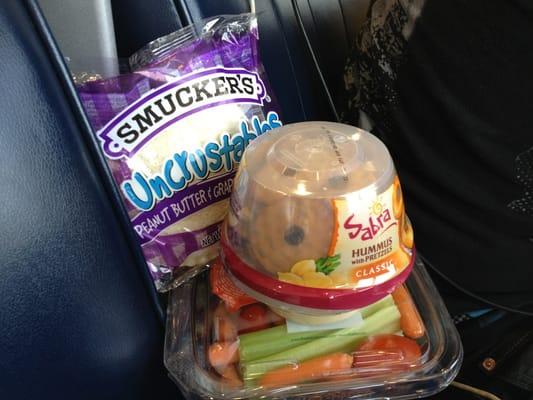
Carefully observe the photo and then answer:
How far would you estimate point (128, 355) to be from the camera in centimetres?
54

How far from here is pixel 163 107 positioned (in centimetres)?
55

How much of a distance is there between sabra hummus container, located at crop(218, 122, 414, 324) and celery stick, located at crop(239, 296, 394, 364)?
3 cm

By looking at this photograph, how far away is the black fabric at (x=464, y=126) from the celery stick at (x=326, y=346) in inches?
8.1

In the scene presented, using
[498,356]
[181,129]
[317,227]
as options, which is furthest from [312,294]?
[498,356]

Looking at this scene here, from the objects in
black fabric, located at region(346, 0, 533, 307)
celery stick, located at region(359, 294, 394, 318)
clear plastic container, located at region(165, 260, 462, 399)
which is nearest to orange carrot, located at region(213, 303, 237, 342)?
clear plastic container, located at region(165, 260, 462, 399)

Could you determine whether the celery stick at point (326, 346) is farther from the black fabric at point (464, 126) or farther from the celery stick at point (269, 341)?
the black fabric at point (464, 126)

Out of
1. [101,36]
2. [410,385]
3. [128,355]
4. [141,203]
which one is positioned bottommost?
[410,385]

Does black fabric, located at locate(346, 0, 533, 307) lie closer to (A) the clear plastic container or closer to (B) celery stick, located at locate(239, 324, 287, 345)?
(A) the clear plastic container

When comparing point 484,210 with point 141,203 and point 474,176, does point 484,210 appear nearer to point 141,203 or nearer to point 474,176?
point 474,176

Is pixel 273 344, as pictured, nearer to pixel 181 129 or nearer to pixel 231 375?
pixel 231 375

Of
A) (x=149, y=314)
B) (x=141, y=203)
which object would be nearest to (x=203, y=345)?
(x=149, y=314)

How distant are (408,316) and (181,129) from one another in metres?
0.33

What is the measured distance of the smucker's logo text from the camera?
542 millimetres

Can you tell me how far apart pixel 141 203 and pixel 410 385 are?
347 millimetres
